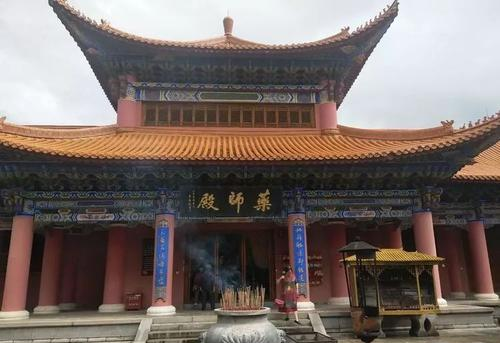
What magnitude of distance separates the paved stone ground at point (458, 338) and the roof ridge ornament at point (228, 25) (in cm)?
1285

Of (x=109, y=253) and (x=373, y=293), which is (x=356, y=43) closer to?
(x=373, y=293)

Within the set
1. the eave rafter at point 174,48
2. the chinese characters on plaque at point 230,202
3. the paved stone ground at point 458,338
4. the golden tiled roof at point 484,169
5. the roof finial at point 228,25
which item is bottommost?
the paved stone ground at point 458,338

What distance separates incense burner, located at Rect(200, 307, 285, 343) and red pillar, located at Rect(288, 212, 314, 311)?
4.16 meters

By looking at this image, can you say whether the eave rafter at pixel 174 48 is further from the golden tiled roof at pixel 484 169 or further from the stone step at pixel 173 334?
the stone step at pixel 173 334

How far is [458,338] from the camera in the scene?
366 inches

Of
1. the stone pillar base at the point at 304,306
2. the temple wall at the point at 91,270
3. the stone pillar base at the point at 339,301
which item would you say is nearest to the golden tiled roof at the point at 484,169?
the stone pillar base at the point at 339,301

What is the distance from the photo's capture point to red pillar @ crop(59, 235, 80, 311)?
12797mm

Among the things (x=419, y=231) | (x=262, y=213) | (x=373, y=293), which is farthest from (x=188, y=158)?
(x=419, y=231)

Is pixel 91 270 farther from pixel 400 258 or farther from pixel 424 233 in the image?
pixel 424 233

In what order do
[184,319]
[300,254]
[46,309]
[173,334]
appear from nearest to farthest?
[173,334]
[184,319]
[300,254]
[46,309]

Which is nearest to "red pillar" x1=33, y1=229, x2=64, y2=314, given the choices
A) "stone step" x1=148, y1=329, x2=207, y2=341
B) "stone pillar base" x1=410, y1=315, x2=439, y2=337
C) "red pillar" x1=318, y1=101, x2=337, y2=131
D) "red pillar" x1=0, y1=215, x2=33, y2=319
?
"red pillar" x1=0, y1=215, x2=33, y2=319

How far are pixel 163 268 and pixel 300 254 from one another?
12.0 ft

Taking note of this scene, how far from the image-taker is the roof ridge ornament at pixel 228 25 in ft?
56.1

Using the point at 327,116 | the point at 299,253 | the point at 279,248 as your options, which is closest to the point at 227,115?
the point at 327,116
